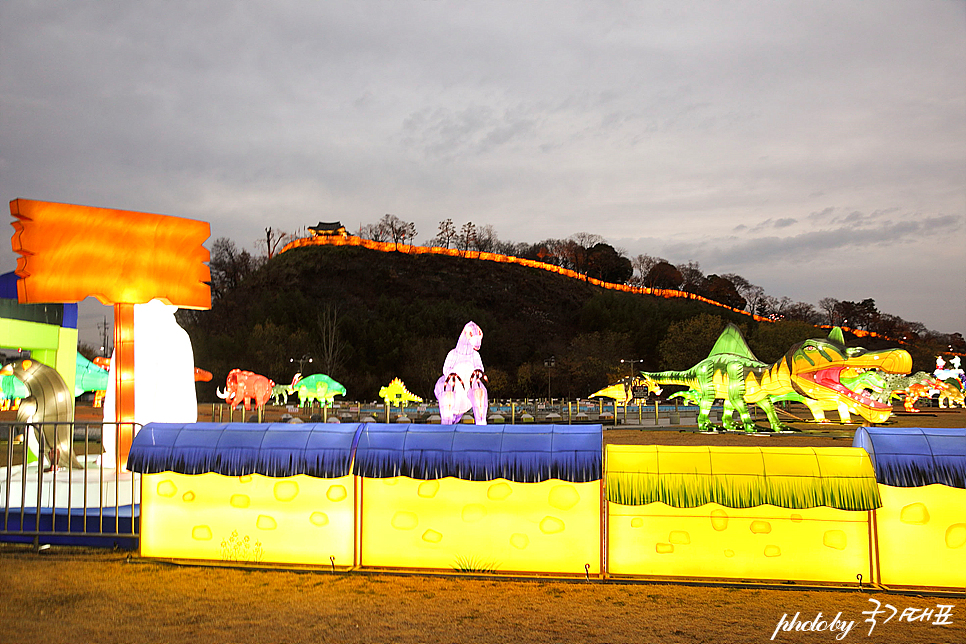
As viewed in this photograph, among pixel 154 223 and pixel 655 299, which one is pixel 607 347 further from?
pixel 154 223

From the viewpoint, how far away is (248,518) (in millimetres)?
6887

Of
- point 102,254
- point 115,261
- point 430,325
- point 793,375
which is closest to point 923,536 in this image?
point 115,261

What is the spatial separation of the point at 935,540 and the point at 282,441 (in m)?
6.27

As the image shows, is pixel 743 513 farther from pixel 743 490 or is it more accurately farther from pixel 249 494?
pixel 249 494

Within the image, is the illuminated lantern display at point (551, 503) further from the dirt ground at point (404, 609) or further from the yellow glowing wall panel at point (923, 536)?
the dirt ground at point (404, 609)

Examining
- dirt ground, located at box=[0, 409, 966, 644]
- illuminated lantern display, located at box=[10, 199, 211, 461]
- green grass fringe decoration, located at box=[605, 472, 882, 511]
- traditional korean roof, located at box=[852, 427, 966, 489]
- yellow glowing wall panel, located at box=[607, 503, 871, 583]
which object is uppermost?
illuminated lantern display, located at box=[10, 199, 211, 461]

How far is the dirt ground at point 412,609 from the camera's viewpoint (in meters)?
5.19

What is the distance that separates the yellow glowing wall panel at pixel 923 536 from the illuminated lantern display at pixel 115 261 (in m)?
8.66

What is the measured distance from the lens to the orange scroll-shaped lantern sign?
8.75 meters

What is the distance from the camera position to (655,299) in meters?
96.8

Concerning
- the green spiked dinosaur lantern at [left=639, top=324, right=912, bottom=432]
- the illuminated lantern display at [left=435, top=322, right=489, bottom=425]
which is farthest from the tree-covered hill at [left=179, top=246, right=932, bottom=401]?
the illuminated lantern display at [left=435, top=322, right=489, bottom=425]

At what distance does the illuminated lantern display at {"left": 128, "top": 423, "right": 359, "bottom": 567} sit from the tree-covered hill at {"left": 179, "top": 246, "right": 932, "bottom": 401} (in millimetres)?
45207

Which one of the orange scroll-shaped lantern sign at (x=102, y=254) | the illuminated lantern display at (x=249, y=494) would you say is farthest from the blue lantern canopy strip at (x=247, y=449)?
the orange scroll-shaped lantern sign at (x=102, y=254)

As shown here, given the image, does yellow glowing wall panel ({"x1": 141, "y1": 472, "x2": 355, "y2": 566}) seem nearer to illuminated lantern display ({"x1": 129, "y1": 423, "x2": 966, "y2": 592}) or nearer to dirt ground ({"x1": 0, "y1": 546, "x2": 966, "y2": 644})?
illuminated lantern display ({"x1": 129, "y1": 423, "x2": 966, "y2": 592})
